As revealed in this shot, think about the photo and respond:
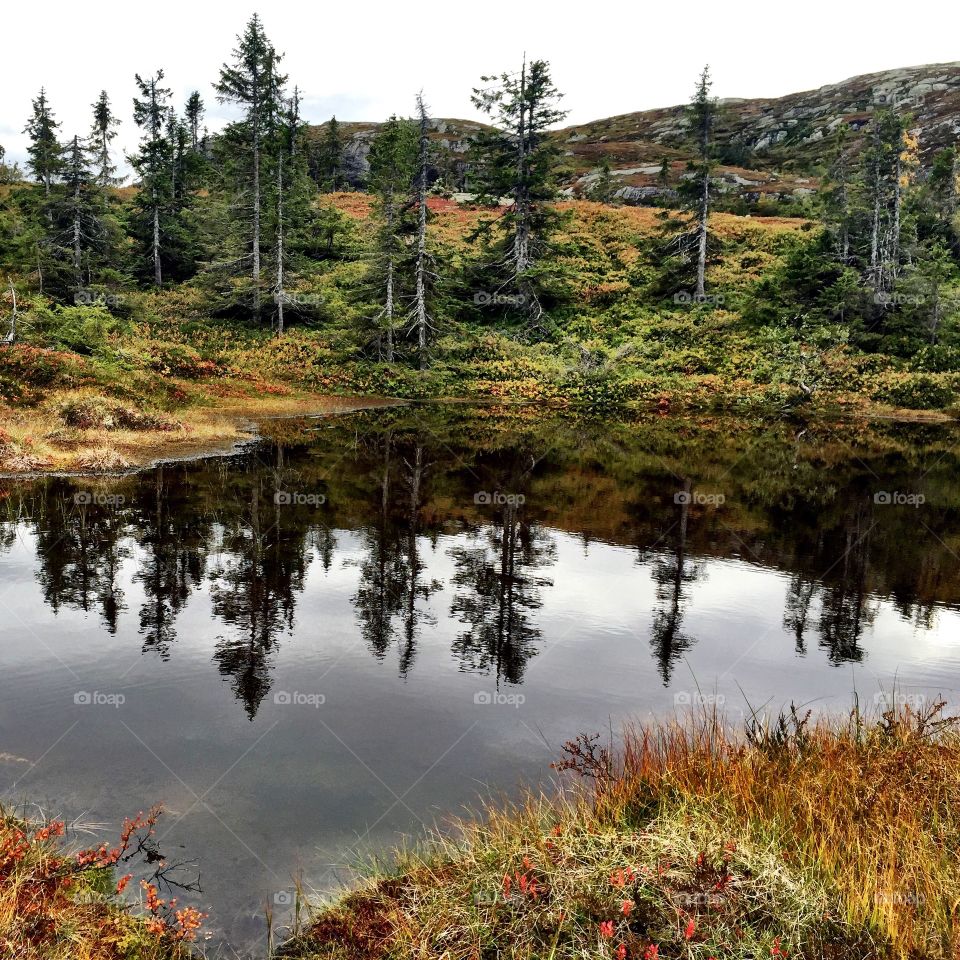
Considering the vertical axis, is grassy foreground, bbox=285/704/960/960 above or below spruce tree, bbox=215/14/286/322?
below

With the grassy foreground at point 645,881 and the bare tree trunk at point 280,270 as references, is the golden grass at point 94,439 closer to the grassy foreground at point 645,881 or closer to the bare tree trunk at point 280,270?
the grassy foreground at point 645,881

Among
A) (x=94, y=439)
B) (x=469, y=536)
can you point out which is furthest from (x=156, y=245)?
(x=469, y=536)

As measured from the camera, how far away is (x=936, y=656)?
337 inches

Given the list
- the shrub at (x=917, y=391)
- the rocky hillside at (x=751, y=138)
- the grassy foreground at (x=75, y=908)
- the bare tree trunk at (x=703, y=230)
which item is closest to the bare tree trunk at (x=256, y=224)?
the bare tree trunk at (x=703, y=230)

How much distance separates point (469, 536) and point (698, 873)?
33.1 feet

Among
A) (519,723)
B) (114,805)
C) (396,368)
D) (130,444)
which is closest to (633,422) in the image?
(396,368)

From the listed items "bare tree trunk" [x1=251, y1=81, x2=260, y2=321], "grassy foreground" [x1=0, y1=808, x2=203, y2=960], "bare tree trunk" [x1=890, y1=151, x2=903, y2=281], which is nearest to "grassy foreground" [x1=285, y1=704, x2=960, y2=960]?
"grassy foreground" [x1=0, y1=808, x2=203, y2=960]

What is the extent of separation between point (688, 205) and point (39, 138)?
203 feet

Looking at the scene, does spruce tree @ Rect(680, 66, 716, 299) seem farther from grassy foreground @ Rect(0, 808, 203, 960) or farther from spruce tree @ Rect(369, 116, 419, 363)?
grassy foreground @ Rect(0, 808, 203, 960)

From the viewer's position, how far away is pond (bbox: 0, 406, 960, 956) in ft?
18.3

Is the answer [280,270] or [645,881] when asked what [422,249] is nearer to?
[280,270]

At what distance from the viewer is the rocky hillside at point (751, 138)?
72625mm

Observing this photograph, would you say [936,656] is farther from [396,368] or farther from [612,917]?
[396,368]

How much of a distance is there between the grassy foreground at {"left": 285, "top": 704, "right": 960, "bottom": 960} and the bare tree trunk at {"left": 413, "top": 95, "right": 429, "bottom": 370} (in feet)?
121
